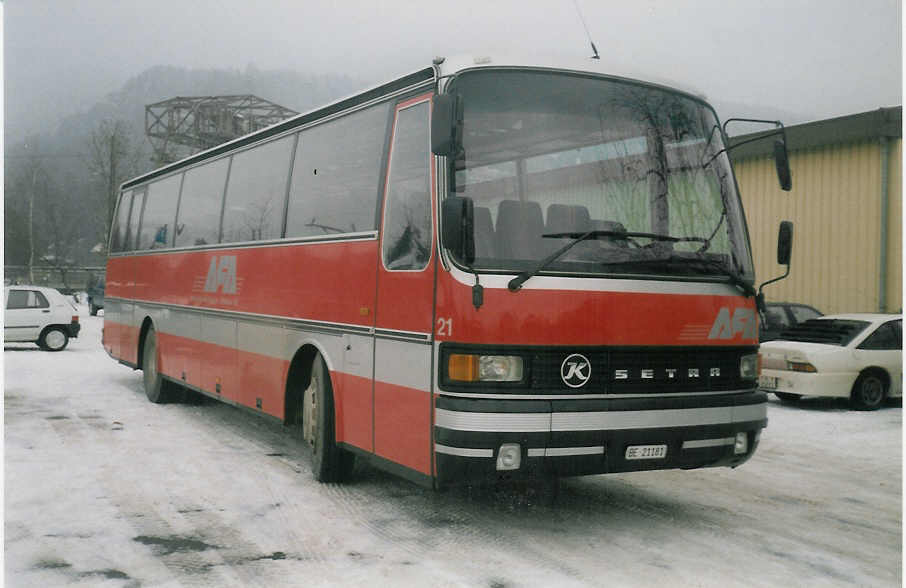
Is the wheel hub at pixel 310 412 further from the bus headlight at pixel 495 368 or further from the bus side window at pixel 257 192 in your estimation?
the bus headlight at pixel 495 368

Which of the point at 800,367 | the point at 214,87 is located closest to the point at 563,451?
the point at 800,367

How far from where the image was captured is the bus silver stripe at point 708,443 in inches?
248

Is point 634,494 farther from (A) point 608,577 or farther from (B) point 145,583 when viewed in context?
(B) point 145,583

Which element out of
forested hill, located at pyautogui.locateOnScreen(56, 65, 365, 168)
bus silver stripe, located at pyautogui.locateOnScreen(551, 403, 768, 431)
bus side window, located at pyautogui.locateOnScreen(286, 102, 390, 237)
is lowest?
bus silver stripe, located at pyautogui.locateOnScreen(551, 403, 768, 431)

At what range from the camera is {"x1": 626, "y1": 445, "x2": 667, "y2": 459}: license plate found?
6062mm

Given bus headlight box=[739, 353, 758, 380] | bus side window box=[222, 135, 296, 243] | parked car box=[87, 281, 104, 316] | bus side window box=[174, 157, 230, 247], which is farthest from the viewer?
parked car box=[87, 281, 104, 316]

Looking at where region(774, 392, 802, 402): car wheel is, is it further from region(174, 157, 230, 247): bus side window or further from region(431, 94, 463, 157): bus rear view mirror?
region(431, 94, 463, 157): bus rear view mirror

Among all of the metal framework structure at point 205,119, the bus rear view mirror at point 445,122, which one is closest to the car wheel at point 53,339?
the bus rear view mirror at point 445,122

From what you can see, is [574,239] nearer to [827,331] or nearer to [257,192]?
[257,192]

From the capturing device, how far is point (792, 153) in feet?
67.9

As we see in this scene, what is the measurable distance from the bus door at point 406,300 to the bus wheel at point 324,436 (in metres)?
0.99

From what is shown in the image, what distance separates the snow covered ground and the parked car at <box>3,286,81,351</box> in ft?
44.9

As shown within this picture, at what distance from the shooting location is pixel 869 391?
14.0 m

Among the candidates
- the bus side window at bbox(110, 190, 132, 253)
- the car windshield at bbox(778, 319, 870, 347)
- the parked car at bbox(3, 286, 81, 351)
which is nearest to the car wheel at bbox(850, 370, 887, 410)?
the car windshield at bbox(778, 319, 870, 347)
